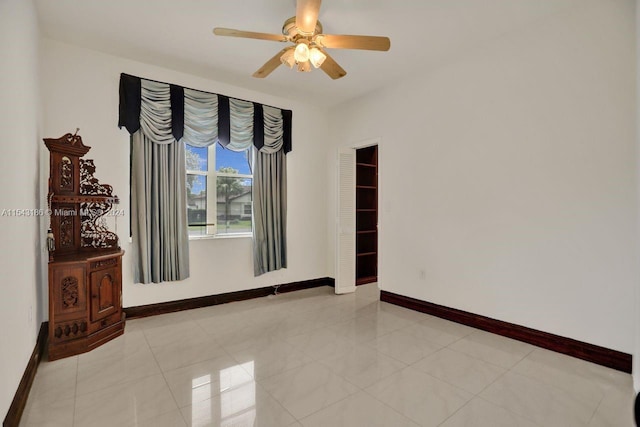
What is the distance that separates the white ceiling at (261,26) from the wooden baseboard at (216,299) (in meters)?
2.81

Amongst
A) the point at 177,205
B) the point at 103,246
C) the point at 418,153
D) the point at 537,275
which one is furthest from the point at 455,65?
the point at 103,246

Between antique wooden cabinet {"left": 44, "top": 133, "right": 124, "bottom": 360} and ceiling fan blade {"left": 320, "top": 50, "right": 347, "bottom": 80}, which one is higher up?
ceiling fan blade {"left": 320, "top": 50, "right": 347, "bottom": 80}

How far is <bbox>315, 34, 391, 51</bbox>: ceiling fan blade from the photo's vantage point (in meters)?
2.41

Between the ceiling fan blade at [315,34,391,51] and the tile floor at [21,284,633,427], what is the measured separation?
251cm

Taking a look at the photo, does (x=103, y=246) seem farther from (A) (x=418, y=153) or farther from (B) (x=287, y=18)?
(A) (x=418, y=153)

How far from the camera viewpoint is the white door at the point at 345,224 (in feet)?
15.9

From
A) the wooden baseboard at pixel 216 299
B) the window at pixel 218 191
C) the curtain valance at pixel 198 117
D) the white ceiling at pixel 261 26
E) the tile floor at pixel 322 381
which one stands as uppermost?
the white ceiling at pixel 261 26

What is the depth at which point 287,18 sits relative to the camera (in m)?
2.79

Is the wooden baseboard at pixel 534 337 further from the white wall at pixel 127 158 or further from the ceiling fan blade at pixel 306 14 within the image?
the ceiling fan blade at pixel 306 14

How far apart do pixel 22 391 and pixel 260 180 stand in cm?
312

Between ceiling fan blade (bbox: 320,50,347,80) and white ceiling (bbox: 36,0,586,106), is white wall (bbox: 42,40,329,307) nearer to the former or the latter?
white ceiling (bbox: 36,0,586,106)

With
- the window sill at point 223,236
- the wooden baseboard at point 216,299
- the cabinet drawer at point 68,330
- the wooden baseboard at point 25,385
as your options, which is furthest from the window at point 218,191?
the wooden baseboard at point 25,385

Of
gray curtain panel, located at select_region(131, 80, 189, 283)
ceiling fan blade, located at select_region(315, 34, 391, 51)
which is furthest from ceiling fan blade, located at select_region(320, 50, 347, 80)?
gray curtain panel, located at select_region(131, 80, 189, 283)

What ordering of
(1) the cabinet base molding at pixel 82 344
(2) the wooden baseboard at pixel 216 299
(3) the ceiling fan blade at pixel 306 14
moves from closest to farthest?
(3) the ceiling fan blade at pixel 306 14 → (1) the cabinet base molding at pixel 82 344 → (2) the wooden baseboard at pixel 216 299
